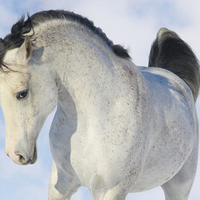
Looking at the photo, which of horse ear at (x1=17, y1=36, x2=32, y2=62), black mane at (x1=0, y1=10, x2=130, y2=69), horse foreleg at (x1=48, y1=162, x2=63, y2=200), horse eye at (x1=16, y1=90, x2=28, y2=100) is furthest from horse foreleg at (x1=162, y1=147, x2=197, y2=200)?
horse ear at (x1=17, y1=36, x2=32, y2=62)

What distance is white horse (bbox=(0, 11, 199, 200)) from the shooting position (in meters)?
3.50

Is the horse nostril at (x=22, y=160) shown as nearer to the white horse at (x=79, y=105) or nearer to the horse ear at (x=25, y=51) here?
the white horse at (x=79, y=105)

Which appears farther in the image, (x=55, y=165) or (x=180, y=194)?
(x=180, y=194)

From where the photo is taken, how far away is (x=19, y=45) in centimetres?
358

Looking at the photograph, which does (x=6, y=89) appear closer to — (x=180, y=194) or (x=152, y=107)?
(x=152, y=107)

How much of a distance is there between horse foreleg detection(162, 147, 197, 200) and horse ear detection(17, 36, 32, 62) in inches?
103

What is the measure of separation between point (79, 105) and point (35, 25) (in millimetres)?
789

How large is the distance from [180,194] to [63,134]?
2.08 m

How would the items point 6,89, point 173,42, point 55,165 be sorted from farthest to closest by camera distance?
point 173,42 → point 55,165 → point 6,89

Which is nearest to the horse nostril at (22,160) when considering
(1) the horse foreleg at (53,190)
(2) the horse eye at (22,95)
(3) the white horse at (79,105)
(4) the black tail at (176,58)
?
(3) the white horse at (79,105)

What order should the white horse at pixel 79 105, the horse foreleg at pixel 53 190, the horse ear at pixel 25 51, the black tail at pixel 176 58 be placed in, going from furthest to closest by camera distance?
the black tail at pixel 176 58 < the horse foreleg at pixel 53 190 < the white horse at pixel 79 105 < the horse ear at pixel 25 51

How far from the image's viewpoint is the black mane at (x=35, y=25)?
3.58 meters

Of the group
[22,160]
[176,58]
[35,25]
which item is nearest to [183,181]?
[176,58]

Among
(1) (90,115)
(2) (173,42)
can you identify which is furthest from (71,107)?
Answer: (2) (173,42)
